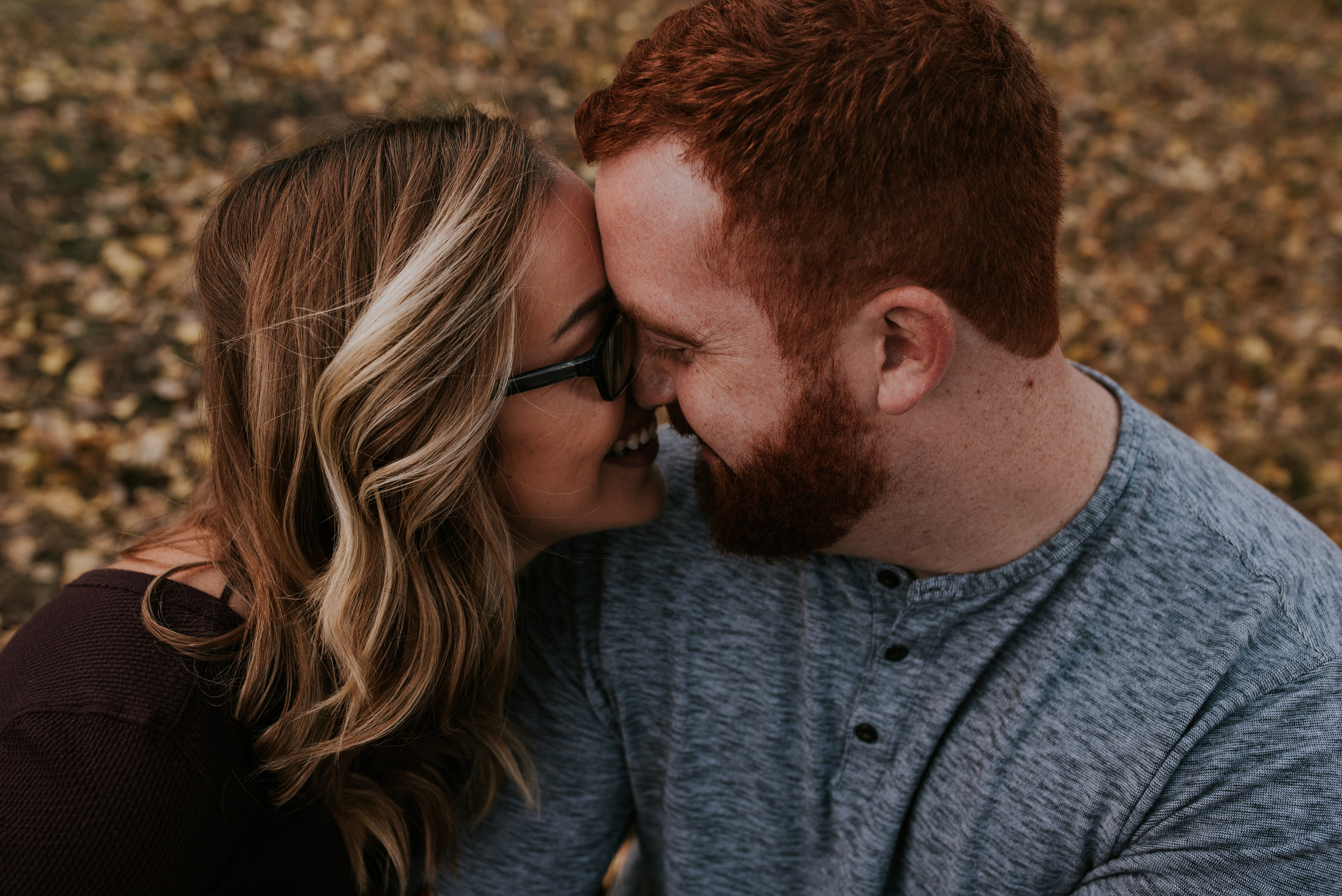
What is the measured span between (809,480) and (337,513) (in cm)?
89

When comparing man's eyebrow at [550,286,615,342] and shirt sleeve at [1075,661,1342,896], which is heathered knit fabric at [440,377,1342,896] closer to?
shirt sleeve at [1075,661,1342,896]

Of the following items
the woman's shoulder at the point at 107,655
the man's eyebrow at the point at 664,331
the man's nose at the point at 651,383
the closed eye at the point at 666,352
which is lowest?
the woman's shoulder at the point at 107,655

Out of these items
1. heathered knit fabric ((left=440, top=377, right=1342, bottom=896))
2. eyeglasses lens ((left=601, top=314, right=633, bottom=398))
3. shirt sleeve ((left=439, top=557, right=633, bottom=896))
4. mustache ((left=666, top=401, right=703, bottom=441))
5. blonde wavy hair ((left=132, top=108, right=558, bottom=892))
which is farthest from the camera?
shirt sleeve ((left=439, top=557, right=633, bottom=896))

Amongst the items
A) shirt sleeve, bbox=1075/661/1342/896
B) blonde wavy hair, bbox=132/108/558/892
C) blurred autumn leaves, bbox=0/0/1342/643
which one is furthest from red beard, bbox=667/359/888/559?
blurred autumn leaves, bbox=0/0/1342/643

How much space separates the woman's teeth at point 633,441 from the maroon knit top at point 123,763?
82 centimetres

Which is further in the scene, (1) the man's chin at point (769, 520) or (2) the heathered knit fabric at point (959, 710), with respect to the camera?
(1) the man's chin at point (769, 520)

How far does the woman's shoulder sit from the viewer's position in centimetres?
146

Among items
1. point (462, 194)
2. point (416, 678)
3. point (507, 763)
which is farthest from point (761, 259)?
point (507, 763)

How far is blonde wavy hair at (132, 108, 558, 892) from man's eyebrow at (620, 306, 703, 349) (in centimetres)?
23

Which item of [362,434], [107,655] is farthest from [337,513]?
[107,655]

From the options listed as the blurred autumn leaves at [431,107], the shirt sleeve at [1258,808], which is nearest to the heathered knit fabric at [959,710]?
the shirt sleeve at [1258,808]

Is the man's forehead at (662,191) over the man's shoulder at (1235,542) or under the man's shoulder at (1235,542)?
over

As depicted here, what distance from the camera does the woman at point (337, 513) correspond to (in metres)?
1.50

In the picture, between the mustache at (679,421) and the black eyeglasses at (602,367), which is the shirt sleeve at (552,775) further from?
the black eyeglasses at (602,367)
